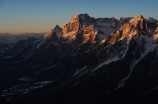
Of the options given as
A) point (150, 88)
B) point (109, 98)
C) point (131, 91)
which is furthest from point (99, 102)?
point (150, 88)

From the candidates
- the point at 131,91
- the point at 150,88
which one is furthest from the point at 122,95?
the point at 150,88

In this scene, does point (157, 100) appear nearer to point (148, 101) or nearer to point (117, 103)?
point (148, 101)

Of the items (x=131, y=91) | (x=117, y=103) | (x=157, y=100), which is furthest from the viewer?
(x=131, y=91)

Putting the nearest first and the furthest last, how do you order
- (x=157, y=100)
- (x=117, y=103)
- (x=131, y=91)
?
1. (x=157, y=100)
2. (x=117, y=103)
3. (x=131, y=91)

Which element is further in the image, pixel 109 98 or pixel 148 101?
pixel 109 98

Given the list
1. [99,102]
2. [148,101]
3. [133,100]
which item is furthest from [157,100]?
[99,102]

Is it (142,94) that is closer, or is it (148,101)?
(148,101)

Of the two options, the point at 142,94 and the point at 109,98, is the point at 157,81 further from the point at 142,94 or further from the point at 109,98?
the point at 109,98

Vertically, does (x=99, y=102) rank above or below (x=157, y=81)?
below
